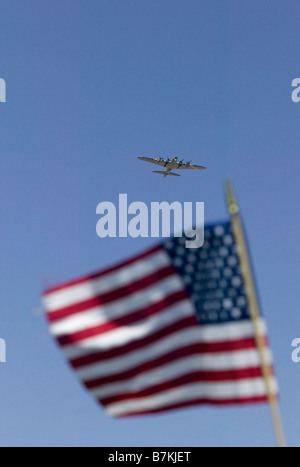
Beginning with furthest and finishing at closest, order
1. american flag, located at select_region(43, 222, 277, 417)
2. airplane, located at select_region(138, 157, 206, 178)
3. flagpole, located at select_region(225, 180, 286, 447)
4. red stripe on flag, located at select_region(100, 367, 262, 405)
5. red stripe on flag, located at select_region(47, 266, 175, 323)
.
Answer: airplane, located at select_region(138, 157, 206, 178) < red stripe on flag, located at select_region(47, 266, 175, 323) < american flag, located at select_region(43, 222, 277, 417) < red stripe on flag, located at select_region(100, 367, 262, 405) < flagpole, located at select_region(225, 180, 286, 447)

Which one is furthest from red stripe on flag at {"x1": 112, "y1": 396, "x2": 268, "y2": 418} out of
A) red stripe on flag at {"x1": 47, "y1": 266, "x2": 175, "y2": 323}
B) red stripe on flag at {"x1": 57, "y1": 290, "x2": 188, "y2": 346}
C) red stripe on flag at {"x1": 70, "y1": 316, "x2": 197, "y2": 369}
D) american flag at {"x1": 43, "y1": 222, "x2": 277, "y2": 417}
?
red stripe on flag at {"x1": 47, "y1": 266, "x2": 175, "y2": 323}

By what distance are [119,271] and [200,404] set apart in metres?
2.96

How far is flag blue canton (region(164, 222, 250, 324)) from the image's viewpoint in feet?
40.5

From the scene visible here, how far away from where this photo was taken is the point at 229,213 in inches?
467

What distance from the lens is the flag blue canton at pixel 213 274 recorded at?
12.3m

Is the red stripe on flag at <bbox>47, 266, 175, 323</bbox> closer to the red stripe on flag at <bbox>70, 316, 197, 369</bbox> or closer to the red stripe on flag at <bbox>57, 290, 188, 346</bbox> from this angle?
the red stripe on flag at <bbox>57, 290, 188, 346</bbox>

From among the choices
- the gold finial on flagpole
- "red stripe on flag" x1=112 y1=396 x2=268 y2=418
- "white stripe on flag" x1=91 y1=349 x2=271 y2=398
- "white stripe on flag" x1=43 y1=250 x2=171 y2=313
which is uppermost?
the gold finial on flagpole

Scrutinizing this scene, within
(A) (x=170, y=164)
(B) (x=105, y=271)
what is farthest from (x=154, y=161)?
(B) (x=105, y=271)

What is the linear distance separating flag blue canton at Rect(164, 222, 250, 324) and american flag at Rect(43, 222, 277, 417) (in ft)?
0.06

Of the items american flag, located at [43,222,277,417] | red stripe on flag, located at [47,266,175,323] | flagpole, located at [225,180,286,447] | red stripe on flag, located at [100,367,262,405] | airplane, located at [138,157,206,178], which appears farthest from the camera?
airplane, located at [138,157,206,178]

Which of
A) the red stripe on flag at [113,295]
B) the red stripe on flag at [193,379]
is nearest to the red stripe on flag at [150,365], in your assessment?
the red stripe on flag at [193,379]

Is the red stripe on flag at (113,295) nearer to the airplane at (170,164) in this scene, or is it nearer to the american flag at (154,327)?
the american flag at (154,327)
